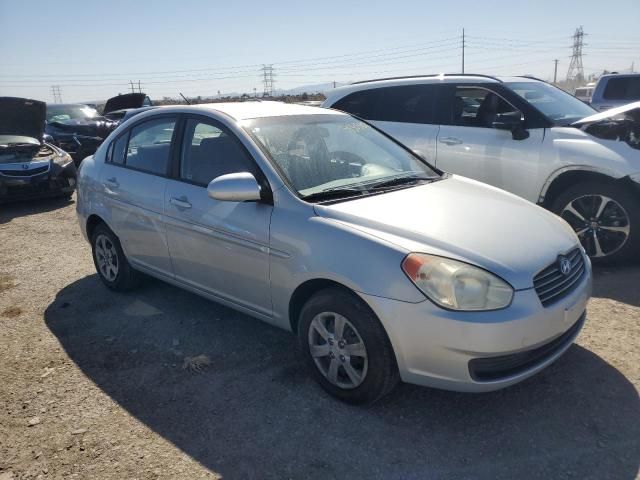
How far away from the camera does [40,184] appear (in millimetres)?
8969

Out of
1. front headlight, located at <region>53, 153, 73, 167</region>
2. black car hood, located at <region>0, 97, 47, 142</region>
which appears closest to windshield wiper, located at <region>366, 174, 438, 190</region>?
front headlight, located at <region>53, 153, 73, 167</region>

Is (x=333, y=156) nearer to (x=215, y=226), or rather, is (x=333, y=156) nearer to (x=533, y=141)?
(x=215, y=226)

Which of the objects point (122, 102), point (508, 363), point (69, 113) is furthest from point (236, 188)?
point (122, 102)

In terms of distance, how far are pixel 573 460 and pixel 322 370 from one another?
1361 mm

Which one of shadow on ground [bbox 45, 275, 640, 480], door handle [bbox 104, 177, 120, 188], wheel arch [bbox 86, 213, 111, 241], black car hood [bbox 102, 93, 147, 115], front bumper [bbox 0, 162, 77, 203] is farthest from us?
black car hood [bbox 102, 93, 147, 115]

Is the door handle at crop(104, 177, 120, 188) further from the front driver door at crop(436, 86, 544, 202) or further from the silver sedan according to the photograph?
the front driver door at crop(436, 86, 544, 202)

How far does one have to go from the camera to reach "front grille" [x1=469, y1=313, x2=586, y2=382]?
8.41 ft

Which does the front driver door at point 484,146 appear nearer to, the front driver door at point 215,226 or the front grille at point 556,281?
the front grille at point 556,281

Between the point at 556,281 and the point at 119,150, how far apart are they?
3.73 meters

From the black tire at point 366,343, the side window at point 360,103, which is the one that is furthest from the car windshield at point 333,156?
the side window at point 360,103

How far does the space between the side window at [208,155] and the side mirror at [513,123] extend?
293cm

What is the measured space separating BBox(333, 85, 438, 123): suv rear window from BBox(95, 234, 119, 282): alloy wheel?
323cm

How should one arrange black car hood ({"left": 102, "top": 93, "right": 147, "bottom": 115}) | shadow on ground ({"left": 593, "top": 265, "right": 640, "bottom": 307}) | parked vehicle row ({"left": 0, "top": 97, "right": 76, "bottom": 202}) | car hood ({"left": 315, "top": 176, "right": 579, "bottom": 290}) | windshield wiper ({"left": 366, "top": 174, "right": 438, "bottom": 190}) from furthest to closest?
black car hood ({"left": 102, "top": 93, "right": 147, "bottom": 115}) < parked vehicle row ({"left": 0, "top": 97, "right": 76, "bottom": 202}) < shadow on ground ({"left": 593, "top": 265, "right": 640, "bottom": 307}) < windshield wiper ({"left": 366, "top": 174, "right": 438, "bottom": 190}) < car hood ({"left": 315, "top": 176, "right": 579, "bottom": 290})

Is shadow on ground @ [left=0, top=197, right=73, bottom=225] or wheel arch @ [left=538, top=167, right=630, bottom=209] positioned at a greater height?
wheel arch @ [left=538, top=167, right=630, bottom=209]
